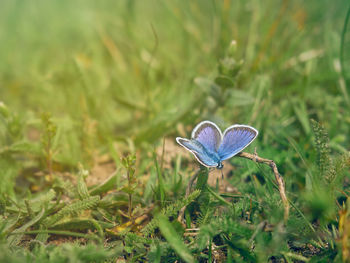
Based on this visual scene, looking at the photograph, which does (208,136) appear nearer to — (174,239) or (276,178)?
(276,178)

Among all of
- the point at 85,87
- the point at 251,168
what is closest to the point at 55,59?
the point at 85,87

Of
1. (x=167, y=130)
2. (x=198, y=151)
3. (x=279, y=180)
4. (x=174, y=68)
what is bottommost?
(x=279, y=180)

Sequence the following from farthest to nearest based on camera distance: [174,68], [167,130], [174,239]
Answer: [174,68] < [167,130] < [174,239]

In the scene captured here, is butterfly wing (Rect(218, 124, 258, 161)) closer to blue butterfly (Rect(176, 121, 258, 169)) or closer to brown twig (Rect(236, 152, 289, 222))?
blue butterfly (Rect(176, 121, 258, 169))

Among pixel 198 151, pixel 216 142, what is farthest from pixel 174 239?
pixel 216 142

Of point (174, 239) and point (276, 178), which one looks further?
point (276, 178)

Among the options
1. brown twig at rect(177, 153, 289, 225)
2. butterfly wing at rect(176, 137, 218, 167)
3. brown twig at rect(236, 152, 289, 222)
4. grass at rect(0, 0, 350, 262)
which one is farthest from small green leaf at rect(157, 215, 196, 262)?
brown twig at rect(236, 152, 289, 222)
